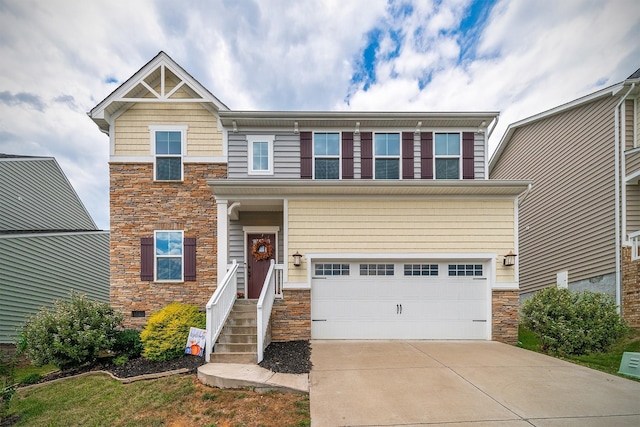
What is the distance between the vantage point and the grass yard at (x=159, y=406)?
14.2 feet

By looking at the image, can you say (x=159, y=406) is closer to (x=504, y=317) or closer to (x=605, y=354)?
(x=504, y=317)

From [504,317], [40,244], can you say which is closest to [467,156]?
[504,317]

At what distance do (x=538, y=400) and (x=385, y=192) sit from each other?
5.07 meters

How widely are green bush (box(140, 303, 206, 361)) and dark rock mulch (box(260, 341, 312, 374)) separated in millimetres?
1841

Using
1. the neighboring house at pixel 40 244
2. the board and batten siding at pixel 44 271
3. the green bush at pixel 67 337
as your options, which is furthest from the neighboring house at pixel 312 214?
the board and batten siding at pixel 44 271

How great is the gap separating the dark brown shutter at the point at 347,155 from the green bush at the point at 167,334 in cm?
559

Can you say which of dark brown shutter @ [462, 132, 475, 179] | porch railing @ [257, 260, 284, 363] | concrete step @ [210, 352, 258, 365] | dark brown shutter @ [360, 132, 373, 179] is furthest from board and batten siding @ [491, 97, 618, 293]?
concrete step @ [210, 352, 258, 365]

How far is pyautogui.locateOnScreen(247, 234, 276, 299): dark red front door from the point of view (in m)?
9.34

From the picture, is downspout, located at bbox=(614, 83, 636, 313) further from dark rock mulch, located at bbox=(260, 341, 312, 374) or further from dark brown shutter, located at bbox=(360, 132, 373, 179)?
dark rock mulch, located at bbox=(260, 341, 312, 374)

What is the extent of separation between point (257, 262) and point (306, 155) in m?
3.56

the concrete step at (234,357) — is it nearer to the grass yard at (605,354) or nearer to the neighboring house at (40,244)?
the neighboring house at (40,244)

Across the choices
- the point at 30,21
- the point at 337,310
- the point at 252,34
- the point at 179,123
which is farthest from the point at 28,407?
the point at 252,34

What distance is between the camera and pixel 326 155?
372 inches

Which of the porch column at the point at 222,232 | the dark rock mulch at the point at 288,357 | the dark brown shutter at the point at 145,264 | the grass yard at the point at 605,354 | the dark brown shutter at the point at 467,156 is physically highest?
the dark brown shutter at the point at 467,156
